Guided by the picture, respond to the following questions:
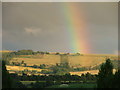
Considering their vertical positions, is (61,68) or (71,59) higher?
(71,59)

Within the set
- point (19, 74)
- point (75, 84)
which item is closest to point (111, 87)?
point (75, 84)

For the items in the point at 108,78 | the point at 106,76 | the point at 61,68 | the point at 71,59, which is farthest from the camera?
the point at 71,59

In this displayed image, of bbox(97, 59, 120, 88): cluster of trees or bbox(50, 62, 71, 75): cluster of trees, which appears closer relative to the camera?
bbox(97, 59, 120, 88): cluster of trees

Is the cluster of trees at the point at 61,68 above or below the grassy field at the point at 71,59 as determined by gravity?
below

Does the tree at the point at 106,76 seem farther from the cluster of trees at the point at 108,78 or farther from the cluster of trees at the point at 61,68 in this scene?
the cluster of trees at the point at 61,68

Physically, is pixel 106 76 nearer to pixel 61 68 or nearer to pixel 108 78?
pixel 108 78

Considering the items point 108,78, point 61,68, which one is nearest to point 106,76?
point 108,78

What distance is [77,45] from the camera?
36.5ft

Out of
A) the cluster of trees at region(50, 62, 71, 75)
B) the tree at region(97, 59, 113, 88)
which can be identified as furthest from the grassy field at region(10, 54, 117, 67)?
the tree at region(97, 59, 113, 88)

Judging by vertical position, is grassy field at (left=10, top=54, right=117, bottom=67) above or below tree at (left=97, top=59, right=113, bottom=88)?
above

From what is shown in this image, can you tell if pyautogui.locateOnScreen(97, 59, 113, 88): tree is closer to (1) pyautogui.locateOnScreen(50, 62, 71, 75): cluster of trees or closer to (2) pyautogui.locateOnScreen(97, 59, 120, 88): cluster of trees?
(2) pyautogui.locateOnScreen(97, 59, 120, 88): cluster of trees

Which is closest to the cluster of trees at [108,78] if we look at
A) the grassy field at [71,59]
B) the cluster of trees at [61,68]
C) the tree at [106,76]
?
the tree at [106,76]

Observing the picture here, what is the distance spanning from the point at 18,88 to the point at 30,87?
50 centimetres

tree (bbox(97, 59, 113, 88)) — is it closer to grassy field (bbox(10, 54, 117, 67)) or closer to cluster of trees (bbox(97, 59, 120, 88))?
cluster of trees (bbox(97, 59, 120, 88))
